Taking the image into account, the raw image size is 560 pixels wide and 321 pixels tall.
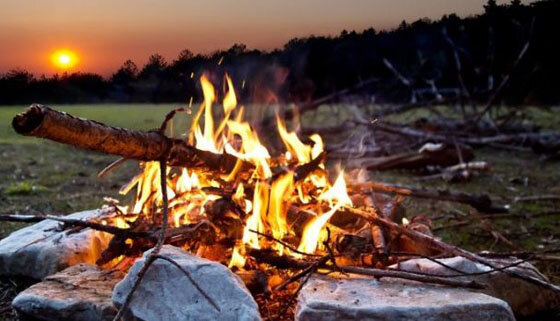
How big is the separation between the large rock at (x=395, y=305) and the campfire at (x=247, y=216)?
0.42 ft

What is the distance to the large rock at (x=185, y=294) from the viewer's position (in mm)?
2529

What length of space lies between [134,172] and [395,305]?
694cm

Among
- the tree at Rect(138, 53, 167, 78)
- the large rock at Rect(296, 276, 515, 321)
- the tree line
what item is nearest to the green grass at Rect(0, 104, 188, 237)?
the tree at Rect(138, 53, 167, 78)

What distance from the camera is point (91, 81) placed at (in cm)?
464

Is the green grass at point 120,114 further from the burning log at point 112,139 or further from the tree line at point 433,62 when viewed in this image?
the burning log at point 112,139

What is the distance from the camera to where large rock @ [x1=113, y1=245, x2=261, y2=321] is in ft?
8.30

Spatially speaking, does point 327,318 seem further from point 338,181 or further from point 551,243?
point 551,243

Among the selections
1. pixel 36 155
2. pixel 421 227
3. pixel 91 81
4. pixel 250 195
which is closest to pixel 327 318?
pixel 250 195

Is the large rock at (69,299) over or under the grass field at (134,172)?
over

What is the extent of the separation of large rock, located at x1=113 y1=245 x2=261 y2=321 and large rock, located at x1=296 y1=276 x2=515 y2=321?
0.29m

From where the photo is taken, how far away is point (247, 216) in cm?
350

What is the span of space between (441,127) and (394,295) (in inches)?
351

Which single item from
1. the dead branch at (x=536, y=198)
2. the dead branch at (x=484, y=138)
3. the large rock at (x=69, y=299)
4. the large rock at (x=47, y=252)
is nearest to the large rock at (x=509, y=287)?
the large rock at (x=69, y=299)

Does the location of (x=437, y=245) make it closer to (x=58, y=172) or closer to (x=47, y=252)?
(x=47, y=252)
